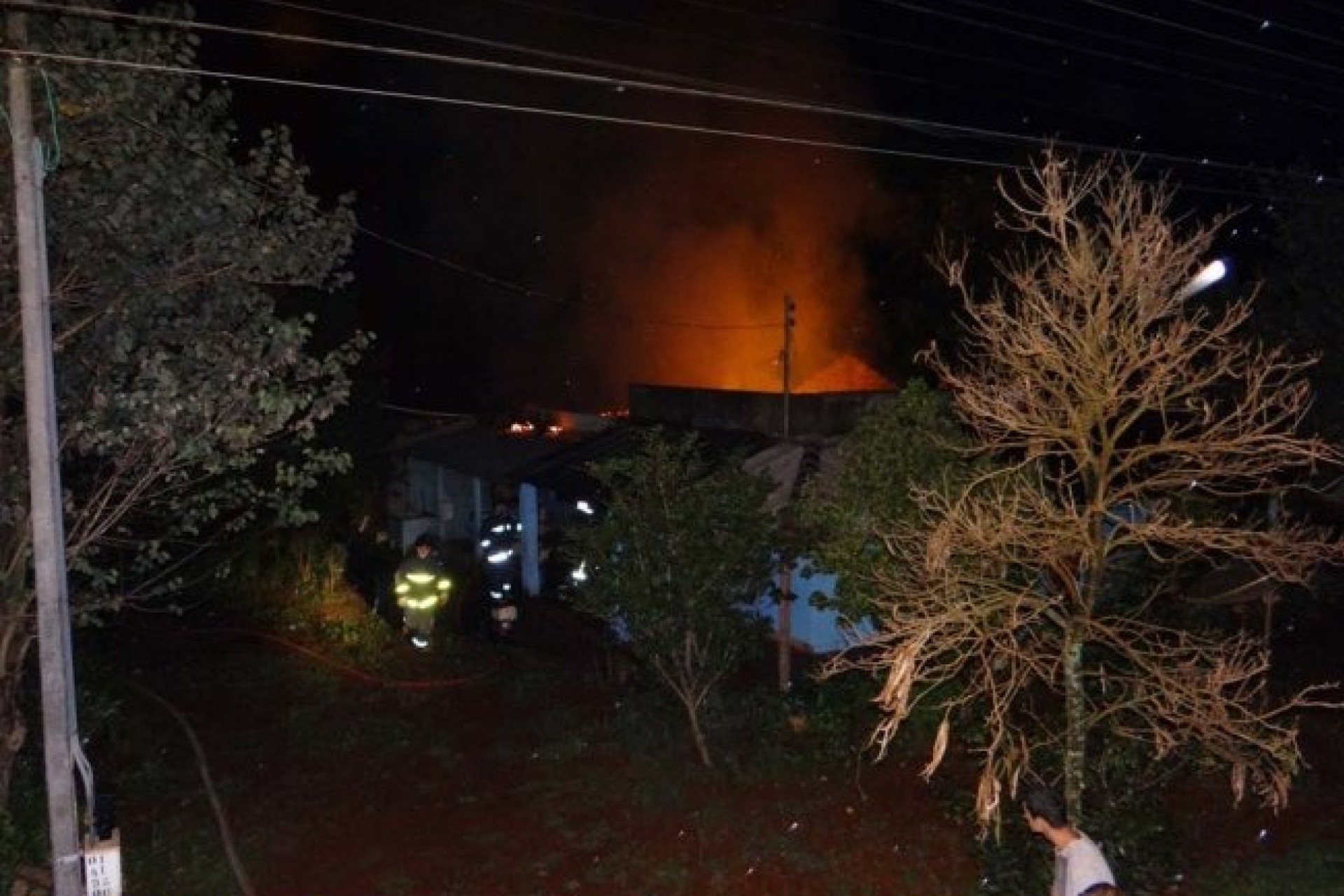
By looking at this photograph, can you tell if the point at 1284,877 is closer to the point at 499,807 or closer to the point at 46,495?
the point at 499,807

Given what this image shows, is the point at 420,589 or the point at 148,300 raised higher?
the point at 148,300

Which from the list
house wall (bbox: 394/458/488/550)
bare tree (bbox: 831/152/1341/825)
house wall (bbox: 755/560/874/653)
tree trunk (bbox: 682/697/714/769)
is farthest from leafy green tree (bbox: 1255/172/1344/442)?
house wall (bbox: 394/458/488/550)

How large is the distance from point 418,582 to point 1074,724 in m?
9.14

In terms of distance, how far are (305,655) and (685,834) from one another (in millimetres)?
7469

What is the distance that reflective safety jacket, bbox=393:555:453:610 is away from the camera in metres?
13.8

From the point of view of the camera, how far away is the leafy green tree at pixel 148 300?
6.71 m

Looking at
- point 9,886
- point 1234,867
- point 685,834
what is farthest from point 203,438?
point 1234,867

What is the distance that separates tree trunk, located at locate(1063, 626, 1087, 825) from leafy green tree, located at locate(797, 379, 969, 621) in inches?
88.9

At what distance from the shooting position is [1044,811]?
530 cm

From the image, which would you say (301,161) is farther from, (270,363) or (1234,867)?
(1234,867)

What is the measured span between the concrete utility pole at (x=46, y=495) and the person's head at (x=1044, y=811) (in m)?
4.57

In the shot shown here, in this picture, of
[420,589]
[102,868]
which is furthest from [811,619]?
[102,868]

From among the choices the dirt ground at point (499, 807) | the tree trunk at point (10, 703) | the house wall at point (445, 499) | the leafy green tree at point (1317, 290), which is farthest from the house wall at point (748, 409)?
the tree trunk at point (10, 703)

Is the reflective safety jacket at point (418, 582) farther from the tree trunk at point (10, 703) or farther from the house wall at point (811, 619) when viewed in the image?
the tree trunk at point (10, 703)
